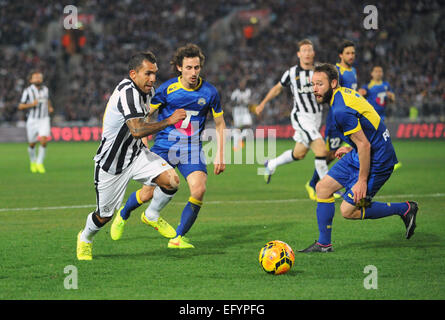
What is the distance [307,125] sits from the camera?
11688mm

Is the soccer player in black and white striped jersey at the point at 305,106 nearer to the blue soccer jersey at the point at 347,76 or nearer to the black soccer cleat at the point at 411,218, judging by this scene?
the blue soccer jersey at the point at 347,76

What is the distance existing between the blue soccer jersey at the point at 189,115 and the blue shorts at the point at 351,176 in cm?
162

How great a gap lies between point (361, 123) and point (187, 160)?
2190 mm

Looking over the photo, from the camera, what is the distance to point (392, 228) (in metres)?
8.88

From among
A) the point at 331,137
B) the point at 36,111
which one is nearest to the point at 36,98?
the point at 36,111

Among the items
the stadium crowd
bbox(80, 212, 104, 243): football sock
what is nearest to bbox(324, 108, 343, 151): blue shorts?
bbox(80, 212, 104, 243): football sock

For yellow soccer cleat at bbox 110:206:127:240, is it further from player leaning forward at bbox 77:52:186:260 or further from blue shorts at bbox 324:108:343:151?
blue shorts at bbox 324:108:343:151

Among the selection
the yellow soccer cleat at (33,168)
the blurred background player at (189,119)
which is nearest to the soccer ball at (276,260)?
the blurred background player at (189,119)

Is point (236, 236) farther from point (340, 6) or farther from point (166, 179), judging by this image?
point (340, 6)

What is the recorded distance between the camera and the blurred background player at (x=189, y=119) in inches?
314

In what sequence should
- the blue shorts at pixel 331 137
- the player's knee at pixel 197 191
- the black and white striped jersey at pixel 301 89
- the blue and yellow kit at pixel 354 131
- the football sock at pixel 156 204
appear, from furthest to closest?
the black and white striped jersey at pixel 301 89
the blue shorts at pixel 331 137
the football sock at pixel 156 204
the player's knee at pixel 197 191
the blue and yellow kit at pixel 354 131

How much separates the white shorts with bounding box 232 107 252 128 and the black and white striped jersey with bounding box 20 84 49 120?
1009 centimetres
